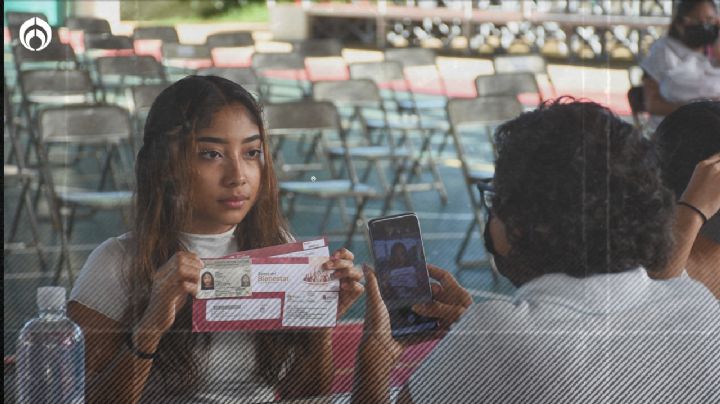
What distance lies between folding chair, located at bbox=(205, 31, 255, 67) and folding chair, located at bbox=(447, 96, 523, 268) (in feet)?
1.80

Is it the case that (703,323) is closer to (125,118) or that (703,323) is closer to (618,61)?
(618,61)

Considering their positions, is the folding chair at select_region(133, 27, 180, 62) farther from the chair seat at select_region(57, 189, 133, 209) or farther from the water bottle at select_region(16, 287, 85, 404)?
the water bottle at select_region(16, 287, 85, 404)

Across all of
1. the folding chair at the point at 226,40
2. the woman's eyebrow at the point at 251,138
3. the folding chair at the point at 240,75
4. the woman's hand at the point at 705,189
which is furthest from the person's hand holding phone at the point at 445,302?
the folding chair at the point at 226,40

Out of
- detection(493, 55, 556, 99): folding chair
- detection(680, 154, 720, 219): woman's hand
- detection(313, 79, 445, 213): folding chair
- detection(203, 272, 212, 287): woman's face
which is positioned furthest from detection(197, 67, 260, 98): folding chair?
detection(313, 79, 445, 213): folding chair

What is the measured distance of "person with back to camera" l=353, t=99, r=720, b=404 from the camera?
1.56 meters

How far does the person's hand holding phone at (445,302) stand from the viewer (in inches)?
70.3

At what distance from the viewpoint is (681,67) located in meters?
2.62

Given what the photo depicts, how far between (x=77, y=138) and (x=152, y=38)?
1.65 ft

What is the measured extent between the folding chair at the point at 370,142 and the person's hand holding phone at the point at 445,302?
175 cm

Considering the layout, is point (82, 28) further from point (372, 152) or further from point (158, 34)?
point (372, 152)

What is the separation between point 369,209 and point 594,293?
211 centimetres

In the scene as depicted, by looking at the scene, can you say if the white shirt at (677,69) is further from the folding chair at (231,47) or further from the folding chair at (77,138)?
the folding chair at (77,138)

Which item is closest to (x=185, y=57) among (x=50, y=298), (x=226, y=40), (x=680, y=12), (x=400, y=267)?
(x=226, y=40)

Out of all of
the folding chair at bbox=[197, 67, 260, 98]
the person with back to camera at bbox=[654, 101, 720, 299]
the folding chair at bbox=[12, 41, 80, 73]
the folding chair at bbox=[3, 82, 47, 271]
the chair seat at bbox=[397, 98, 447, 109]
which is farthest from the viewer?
the chair seat at bbox=[397, 98, 447, 109]
